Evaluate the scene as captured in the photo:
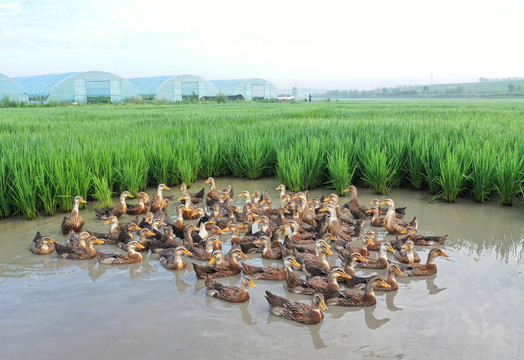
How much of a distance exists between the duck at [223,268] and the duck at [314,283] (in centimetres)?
78

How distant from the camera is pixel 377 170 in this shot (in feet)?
28.3

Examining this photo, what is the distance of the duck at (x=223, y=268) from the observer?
497 centimetres

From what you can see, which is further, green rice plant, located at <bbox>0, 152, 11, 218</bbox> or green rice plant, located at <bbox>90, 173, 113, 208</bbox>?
green rice plant, located at <bbox>90, 173, 113, 208</bbox>

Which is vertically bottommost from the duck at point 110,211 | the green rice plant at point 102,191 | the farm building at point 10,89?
the duck at point 110,211

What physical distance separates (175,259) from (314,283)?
1752 mm

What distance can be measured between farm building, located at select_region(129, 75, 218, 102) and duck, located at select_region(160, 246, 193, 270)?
50598mm

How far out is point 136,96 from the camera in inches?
2020

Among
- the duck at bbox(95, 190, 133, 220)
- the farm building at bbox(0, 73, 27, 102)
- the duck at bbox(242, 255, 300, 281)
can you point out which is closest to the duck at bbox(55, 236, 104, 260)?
the duck at bbox(95, 190, 133, 220)

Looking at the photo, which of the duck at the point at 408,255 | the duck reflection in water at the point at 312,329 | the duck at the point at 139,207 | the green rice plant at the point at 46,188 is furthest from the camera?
the duck at the point at 139,207

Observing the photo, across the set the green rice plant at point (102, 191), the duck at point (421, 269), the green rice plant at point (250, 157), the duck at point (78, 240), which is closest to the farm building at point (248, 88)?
the green rice plant at point (250, 157)

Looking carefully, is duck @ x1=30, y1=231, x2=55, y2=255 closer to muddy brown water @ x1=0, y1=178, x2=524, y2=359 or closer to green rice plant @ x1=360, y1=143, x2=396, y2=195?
muddy brown water @ x1=0, y1=178, x2=524, y2=359

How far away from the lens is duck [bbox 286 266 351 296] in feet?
15.2

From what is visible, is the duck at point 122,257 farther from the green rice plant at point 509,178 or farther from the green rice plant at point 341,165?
the green rice plant at point 509,178

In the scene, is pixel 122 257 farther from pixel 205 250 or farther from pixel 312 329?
pixel 312 329
